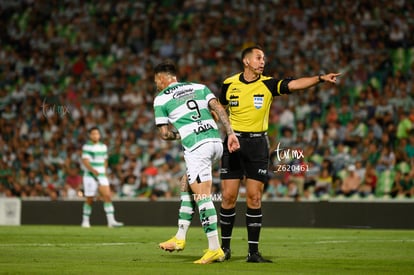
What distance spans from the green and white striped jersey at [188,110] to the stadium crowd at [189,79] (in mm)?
8751

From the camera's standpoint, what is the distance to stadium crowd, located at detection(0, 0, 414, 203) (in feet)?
78.4

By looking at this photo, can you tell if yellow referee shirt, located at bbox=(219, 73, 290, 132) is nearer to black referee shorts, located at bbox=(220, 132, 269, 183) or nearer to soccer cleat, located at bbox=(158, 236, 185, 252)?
black referee shorts, located at bbox=(220, 132, 269, 183)

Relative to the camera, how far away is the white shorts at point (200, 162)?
11.8 m

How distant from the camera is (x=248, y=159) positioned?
12.4 meters

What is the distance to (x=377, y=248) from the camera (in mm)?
14555

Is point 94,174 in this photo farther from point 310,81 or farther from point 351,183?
point 310,81

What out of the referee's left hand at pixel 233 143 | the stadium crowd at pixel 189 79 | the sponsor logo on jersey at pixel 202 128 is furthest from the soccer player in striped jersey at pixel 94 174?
the referee's left hand at pixel 233 143

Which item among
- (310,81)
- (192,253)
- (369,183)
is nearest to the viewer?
(310,81)

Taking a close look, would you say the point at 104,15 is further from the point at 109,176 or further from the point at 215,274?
the point at 215,274

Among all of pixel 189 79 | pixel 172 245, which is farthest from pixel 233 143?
pixel 189 79

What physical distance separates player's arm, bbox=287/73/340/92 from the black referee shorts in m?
0.88

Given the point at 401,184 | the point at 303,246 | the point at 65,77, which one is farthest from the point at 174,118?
the point at 65,77

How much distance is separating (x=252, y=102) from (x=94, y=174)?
1208cm

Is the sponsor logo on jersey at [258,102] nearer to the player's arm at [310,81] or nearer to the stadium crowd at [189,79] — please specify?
the player's arm at [310,81]
